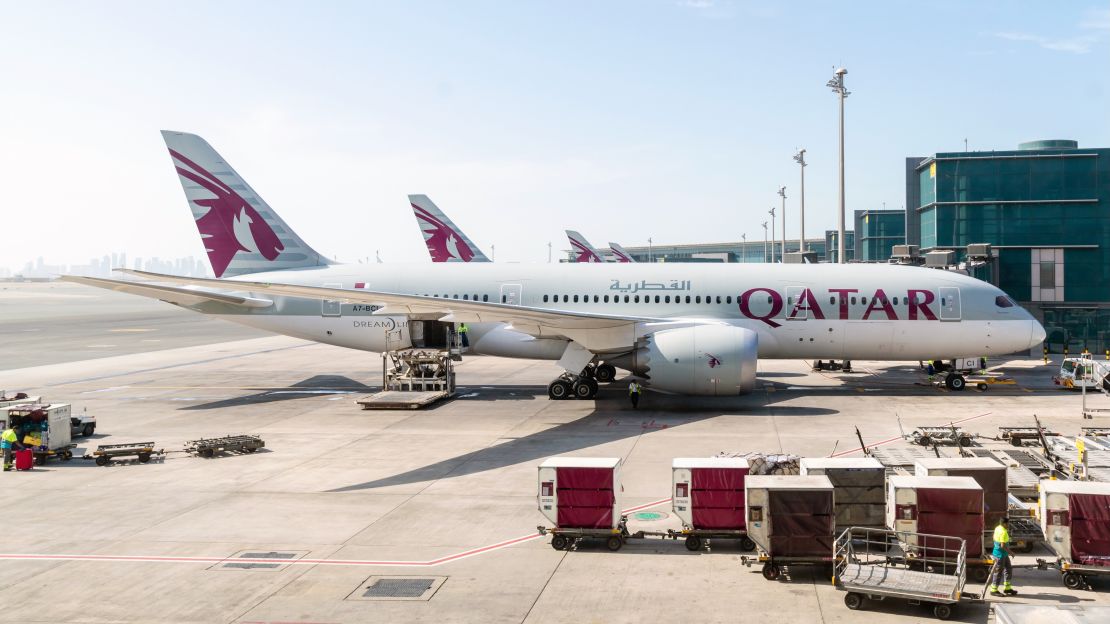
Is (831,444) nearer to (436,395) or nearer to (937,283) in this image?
(937,283)

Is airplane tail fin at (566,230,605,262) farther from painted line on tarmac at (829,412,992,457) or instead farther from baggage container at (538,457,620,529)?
baggage container at (538,457,620,529)

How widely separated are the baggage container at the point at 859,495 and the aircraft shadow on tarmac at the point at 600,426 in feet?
29.0

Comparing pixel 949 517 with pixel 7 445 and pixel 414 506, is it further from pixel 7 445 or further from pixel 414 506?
pixel 7 445

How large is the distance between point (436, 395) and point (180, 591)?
61.4ft

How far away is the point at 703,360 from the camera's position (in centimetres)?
2786

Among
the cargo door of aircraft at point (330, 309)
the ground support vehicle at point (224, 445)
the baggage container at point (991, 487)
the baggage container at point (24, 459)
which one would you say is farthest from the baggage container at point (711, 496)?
the cargo door of aircraft at point (330, 309)

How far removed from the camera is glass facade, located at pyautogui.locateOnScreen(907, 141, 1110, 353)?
4469cm

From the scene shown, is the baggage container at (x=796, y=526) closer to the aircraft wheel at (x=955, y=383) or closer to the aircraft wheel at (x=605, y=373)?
the aircraft wheel at (x=605, y=373)

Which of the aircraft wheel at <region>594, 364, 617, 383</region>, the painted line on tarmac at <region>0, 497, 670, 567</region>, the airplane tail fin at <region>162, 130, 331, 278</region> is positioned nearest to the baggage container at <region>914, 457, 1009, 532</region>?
the painted line on tarmac at <region>0, 497, 670, 567</region>

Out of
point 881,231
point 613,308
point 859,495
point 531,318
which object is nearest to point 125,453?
point 531,318

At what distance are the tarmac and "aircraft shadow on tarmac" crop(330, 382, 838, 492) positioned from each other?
0.36 ft

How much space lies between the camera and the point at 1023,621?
894cm

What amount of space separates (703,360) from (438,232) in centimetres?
3809

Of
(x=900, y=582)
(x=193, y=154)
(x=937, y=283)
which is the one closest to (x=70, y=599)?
(x=900, y=582)
